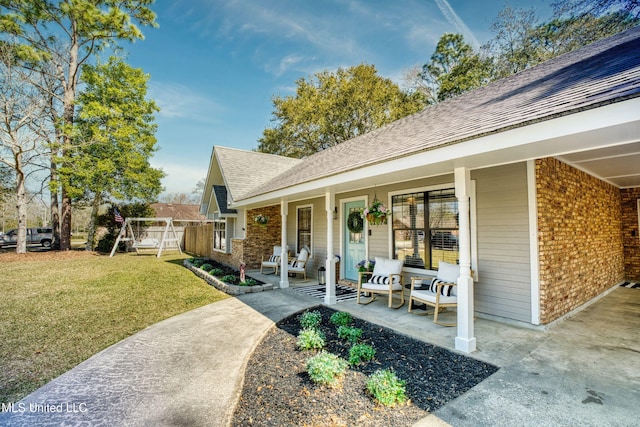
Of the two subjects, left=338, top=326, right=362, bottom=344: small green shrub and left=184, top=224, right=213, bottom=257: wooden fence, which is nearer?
left=338, top=326, right=362, bottom=344: small green shrub

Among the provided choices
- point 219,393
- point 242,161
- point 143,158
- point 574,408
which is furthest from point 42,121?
point 574,408

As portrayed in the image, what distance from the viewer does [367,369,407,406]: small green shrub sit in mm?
2637

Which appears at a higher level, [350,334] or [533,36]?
[533,36]

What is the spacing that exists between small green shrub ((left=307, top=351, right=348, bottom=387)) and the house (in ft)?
5.65

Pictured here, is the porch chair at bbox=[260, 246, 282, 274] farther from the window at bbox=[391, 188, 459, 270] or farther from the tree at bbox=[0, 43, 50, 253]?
the tree at bbox=[0, 43, 50, 253]

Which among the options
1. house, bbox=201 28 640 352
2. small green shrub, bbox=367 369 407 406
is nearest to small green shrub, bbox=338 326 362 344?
small green shrub, bbox=367 369 407 406

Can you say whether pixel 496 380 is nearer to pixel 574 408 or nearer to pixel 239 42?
pixel 574 408

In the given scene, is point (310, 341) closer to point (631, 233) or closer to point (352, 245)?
point (352, 245)

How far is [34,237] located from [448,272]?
89.0ft

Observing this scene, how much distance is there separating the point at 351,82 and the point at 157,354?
2145cm

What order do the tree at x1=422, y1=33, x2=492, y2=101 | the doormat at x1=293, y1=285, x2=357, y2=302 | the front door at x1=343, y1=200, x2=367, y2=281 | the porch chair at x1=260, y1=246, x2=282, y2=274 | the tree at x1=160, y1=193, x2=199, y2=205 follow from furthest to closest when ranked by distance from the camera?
the tree at x1=160, y1=193, x2=199, y2=205 → the tree at x1=422, y1=33, x2=492, y2=101 → the porch chair at x1=260, y1=246, x2=282, y2=274 → the front door at x1=343, y1=200, x2=367, y2=281 → the doormat at x1=293, y1=285, x2=357, y2=302

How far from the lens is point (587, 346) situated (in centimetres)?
380

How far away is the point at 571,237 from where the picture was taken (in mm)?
5207

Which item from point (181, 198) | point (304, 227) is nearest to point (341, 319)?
point (304, 227)
